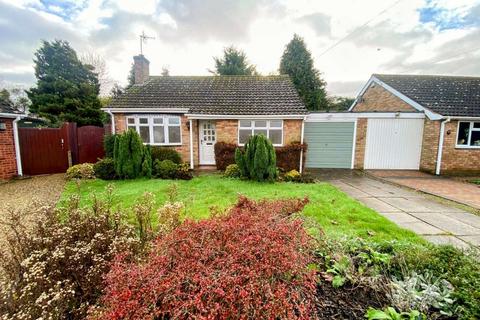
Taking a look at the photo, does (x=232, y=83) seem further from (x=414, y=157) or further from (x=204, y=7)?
(x=414, y=157)

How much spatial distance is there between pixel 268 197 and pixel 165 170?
4468 millimetres

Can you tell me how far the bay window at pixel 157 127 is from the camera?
32.6 ft

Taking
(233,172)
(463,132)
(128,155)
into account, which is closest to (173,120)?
(128,155)

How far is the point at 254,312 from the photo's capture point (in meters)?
1.38

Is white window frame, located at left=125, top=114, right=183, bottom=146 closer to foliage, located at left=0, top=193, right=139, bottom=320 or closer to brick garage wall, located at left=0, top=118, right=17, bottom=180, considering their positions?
brick garage wall, located at left=0, top=118, right=17, bottom=180

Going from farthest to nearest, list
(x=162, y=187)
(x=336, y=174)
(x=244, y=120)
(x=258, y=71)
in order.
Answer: (x=258, y=71), (x=244, y=120), (x=336, y=174), (x=162, y=187)

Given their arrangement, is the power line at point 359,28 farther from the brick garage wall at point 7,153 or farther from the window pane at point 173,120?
the brick garage wall at point 7,153

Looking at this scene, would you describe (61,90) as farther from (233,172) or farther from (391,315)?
(391,315)

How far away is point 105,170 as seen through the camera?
7.87m

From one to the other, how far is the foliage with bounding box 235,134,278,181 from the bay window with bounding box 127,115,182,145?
3959 mm

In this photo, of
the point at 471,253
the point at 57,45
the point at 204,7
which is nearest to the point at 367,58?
the point at 204,7

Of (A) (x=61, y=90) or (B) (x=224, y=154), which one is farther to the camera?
(A) (x=61, y=90)

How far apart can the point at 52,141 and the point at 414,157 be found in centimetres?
1615

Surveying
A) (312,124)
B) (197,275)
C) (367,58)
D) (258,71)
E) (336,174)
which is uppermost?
(258,71)
